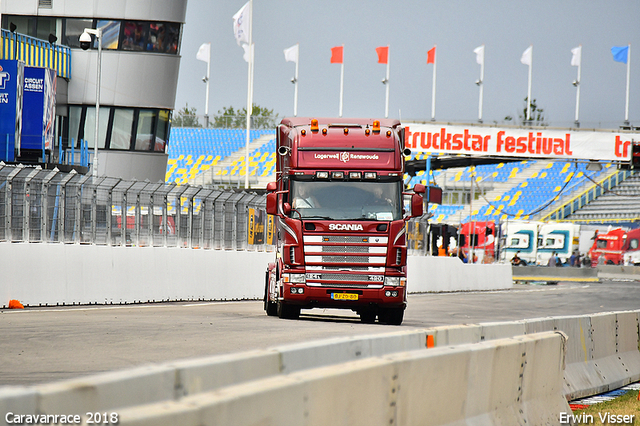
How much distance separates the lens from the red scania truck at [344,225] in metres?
16.2

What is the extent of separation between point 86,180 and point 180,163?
60.6m

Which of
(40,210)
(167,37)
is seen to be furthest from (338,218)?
(167,37)

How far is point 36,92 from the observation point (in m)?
36.1

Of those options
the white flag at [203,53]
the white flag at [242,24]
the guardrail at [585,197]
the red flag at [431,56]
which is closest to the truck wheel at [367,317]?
the white flag at [242,24]

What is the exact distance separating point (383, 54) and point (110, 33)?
30.8m

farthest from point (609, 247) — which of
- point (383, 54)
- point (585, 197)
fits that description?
point (383, 54)

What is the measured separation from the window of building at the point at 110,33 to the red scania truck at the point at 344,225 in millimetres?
25387

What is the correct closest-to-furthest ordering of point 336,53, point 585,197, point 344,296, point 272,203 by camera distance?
point 344,296, point 272,203, point 336,53, point 585,197

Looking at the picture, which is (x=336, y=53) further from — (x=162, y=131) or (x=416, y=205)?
(x=416, y=205)

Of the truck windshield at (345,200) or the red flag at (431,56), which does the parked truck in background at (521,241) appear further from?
the truck windshield at (345,200)

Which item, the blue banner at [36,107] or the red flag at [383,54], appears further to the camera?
the red flag at [383,54]

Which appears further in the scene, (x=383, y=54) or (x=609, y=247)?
(x=383, y=54)

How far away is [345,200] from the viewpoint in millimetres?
16234

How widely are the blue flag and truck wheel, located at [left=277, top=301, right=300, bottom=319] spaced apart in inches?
1976
